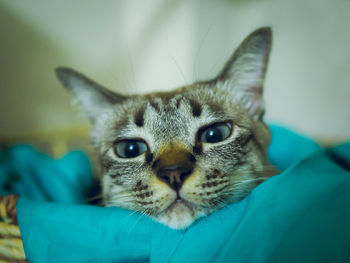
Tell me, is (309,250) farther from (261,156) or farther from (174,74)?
(174,74)

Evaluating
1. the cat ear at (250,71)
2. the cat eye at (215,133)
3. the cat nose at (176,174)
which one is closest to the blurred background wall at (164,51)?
the cat ear at (250,71)

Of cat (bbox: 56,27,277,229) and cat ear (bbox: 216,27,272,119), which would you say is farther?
cat ear (bbox: 216,27,272,119)

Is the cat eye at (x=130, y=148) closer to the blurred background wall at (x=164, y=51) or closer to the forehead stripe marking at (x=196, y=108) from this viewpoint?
the forehead stripe marking at (x=196, y=108)

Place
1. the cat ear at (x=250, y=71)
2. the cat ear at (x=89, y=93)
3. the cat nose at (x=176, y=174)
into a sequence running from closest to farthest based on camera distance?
the cat nose at (x=176, y=174) < the cat ear at (x=250, y=71) < the cat ear at (x=89, y=93)

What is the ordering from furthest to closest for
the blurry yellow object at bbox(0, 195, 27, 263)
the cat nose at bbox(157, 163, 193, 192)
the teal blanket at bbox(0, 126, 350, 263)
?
the blurry yellow object at bbox(0, 195, 27, 263) → the cat nose at bbox(157, 163, 193, 192) → the teal blanket at bbox(0, 126, 350, 263)

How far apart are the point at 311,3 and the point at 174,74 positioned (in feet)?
3.44

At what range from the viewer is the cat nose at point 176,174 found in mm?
771

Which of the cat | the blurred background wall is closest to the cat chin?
the cat

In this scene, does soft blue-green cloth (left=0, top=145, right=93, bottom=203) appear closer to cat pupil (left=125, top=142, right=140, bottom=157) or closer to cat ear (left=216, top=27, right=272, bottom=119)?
cat pupil (left=125, top=142, right=140, bottom=157)

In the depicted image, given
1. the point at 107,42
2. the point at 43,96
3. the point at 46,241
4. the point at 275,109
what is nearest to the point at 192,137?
the point at 46,241

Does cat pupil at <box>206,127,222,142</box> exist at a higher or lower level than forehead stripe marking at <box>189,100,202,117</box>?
lower

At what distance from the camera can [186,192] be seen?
76 cm

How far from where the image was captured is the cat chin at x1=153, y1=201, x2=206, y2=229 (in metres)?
0.78

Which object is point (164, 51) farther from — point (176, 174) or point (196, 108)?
point (176, 174)
